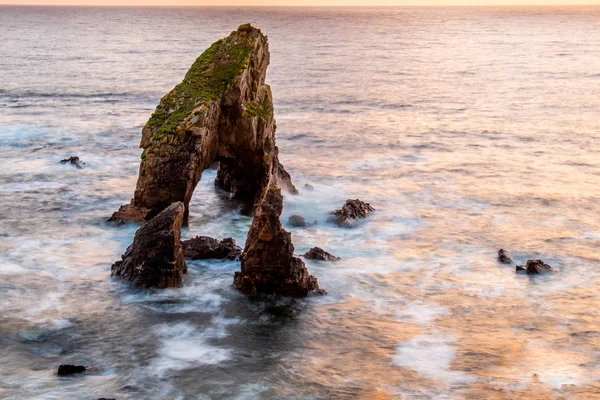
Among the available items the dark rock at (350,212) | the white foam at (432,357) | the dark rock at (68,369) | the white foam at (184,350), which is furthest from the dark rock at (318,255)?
the dark rock at (68,369)

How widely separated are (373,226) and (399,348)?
9.50m

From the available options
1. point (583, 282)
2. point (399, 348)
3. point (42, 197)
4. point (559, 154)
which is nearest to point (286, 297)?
point (399, 348)

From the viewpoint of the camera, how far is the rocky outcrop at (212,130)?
76.8 feet

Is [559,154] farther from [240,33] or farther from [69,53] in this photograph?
[69,53]

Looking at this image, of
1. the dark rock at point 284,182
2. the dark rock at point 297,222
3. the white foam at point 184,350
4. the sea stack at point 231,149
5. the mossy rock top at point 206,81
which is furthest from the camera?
the dark rock at point 284,182

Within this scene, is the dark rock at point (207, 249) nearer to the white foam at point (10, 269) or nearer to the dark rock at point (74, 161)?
the white foam at point (10, 269)

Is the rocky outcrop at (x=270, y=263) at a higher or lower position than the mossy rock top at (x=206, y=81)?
lower

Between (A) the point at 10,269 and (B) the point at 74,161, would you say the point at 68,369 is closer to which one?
(A) the point at 10,269

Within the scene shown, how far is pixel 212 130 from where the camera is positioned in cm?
2472

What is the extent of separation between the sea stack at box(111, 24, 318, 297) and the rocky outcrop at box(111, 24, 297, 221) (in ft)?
0.10

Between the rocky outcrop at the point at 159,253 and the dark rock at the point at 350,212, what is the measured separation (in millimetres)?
7645

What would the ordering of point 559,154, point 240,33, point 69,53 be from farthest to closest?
point 69,53 → point 559,154 → point 240,33

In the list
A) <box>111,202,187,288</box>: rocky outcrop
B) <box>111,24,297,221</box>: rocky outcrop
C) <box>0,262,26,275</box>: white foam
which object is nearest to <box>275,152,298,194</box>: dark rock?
<box>111,24,297,221</box>: rocky outcrop

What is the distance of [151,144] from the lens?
23.8 meters
